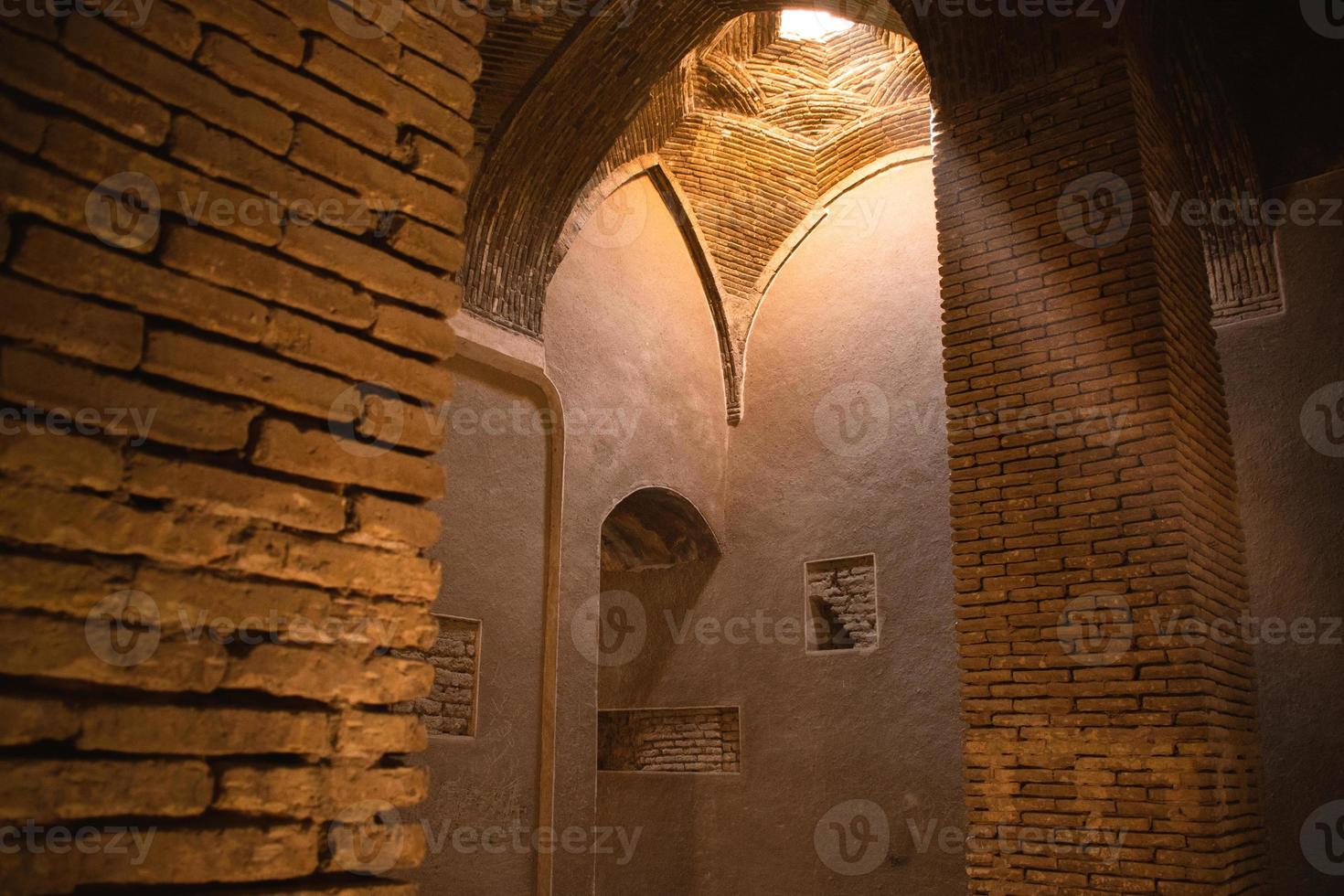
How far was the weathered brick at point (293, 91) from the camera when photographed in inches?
83.6

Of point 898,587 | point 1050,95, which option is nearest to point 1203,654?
point 1050,95

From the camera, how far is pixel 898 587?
30.7 feet

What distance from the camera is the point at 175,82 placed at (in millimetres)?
2041

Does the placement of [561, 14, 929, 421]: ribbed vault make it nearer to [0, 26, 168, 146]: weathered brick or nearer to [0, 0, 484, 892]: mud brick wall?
[0, 0, 484, 892]: mud brick wall

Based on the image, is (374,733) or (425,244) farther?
(425,244)

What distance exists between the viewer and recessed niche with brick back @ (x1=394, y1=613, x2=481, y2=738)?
7410mm

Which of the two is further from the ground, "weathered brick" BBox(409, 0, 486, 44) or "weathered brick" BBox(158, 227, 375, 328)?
"weathered brick" BBox(409, 0, 486, 44)

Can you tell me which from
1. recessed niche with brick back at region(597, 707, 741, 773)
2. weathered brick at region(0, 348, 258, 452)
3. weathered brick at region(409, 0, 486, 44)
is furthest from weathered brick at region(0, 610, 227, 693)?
recessed niche with brick back at region(597, 707, 741, 773)

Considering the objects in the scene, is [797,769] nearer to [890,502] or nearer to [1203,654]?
[890,502]

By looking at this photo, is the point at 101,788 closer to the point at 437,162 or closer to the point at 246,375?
the point at 246,375

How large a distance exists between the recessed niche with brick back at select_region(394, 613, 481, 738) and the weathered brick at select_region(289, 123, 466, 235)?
Answer: 5.31m

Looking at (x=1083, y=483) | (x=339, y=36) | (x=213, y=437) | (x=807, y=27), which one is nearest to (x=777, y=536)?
(x=807, y=27)

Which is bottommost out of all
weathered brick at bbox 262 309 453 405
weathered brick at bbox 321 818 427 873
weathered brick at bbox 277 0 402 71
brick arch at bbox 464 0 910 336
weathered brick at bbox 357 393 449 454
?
weathered brick at bbox 321 818 427 873

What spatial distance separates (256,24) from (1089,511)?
178 inches
